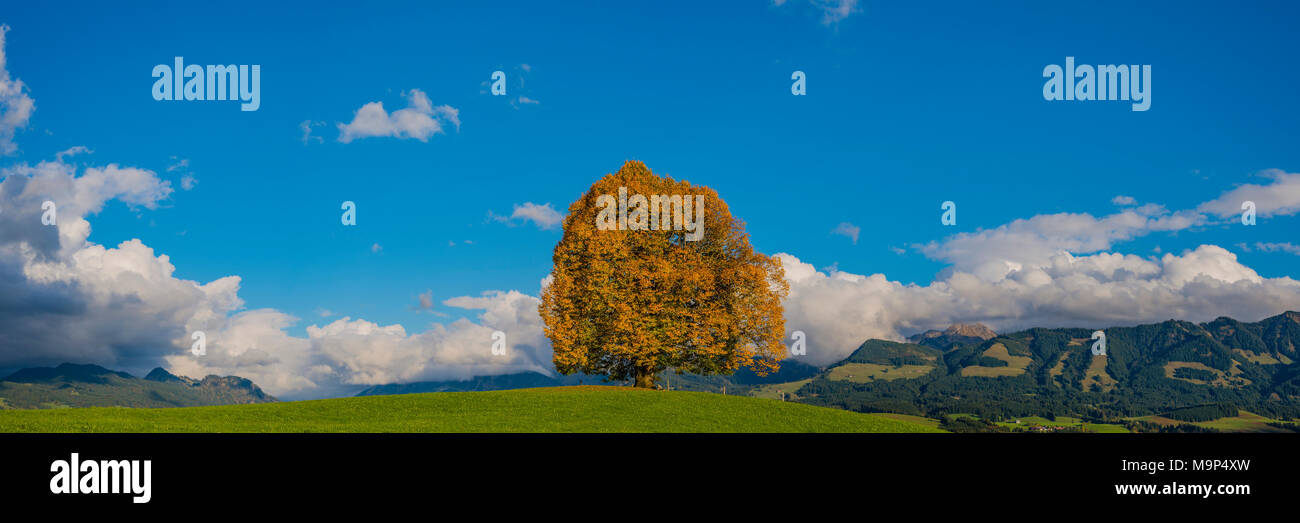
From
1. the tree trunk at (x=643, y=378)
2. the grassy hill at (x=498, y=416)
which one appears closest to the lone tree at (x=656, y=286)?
the tree trunk at (x=643, y=378)

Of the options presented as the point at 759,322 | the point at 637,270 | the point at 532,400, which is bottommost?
the point at 532,400

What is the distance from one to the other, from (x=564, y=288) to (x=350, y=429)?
73.7 ft

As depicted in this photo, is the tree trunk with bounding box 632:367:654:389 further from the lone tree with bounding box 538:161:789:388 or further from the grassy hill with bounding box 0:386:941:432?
the grassy hill with bounding box 0:386:941:432

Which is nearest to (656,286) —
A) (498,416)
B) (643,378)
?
(643,378)

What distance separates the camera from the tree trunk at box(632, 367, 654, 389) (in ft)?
194

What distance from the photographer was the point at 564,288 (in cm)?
5559

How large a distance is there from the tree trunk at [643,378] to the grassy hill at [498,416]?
338 cm

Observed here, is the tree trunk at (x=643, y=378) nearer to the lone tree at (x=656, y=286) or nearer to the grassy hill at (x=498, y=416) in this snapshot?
the lone tree at (x=656, y=286)

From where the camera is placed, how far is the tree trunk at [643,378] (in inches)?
2324
